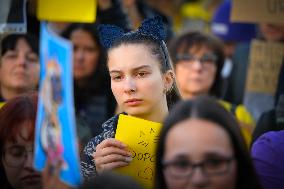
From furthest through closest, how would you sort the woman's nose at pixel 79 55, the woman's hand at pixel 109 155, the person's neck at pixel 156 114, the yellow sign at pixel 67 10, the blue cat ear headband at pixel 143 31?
1. the woman's nose at pixel 79 55
2. the yellow sign at pixel 67 10
3. the blue cat ear headband at pixel 143 31
4. the person's neck at pixel 156 114
5. the woman's hand at pixel 109 155

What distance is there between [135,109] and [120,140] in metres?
0.24

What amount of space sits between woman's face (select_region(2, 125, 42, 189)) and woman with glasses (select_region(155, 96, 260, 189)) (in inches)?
34.2

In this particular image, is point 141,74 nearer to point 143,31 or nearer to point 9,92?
point 143,31

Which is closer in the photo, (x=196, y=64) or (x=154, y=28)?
(x=154, y=28)

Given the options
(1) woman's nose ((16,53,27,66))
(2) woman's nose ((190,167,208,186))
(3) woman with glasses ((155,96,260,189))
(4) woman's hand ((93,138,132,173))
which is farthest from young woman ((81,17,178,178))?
(1) woman's nose ((16,53,27,66))

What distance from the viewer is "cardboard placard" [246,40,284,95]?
17.5ft

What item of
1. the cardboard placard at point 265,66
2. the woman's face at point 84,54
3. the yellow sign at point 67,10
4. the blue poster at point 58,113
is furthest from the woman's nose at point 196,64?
the blue poster at point 58,113

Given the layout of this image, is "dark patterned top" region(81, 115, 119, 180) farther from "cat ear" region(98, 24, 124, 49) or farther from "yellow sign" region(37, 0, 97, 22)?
"yellow sign" region(37, 0, 97, 22)

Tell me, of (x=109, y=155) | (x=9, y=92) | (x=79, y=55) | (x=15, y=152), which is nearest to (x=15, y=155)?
(x=15, y=152)

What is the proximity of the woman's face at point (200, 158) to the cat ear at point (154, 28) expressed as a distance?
1.12 meters

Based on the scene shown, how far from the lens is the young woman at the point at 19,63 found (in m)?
4.81

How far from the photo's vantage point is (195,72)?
5.34 meters

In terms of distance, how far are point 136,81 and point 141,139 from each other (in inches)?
12.1

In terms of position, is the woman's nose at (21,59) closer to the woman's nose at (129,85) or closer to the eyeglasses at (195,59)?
the eyeglasses at (195,59)
